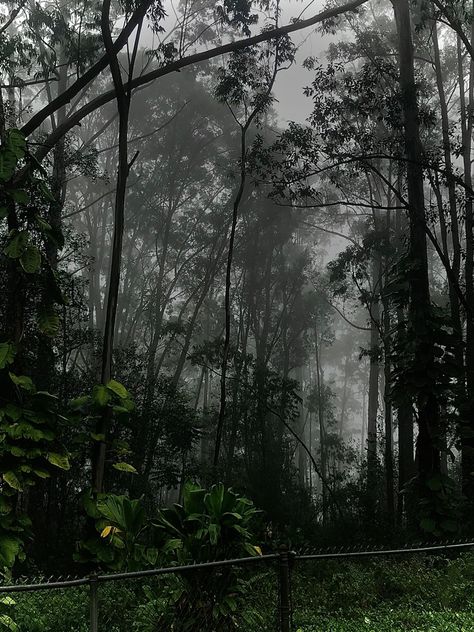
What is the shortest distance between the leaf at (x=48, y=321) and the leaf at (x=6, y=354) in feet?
1.48

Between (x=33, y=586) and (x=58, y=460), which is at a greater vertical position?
(x=58, y=460)

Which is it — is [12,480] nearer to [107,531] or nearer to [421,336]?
[107,531]

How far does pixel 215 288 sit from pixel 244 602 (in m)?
23.3

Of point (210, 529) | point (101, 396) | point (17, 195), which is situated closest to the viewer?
point (210, 529)

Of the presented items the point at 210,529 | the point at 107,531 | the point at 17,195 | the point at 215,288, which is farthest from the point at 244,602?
the point at 215,288

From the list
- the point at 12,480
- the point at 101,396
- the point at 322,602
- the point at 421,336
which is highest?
the point at 421,336

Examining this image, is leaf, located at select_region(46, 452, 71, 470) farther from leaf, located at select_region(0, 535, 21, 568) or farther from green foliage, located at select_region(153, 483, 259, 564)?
Result: green foliage, located at select_region(153, 483, 259, 564)

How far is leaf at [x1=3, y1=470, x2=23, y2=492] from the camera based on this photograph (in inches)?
205

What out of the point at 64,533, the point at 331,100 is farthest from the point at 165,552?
the point at 331,100

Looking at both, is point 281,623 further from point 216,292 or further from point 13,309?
point 216,292

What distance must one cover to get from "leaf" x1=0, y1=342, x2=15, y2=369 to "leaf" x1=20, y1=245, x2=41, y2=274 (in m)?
0.68

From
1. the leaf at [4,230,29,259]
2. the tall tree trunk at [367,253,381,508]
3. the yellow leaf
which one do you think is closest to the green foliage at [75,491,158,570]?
the yellow leaf

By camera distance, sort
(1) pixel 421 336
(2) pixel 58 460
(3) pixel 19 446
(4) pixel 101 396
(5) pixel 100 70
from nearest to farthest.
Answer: (3) pixel 19 446, (2) pixel 58 460, (4) pixel 101 396, (5) pixel 100 70, (1) pixel 421 336

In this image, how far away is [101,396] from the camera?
234 inches
